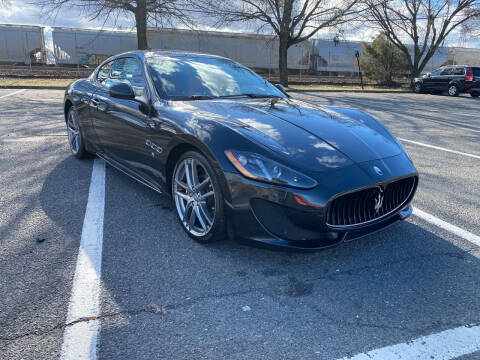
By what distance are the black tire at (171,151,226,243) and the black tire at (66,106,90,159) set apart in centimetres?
238

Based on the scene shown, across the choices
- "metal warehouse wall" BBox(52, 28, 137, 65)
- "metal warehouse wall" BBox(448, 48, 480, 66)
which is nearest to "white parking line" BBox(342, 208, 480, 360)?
"metal warehouse wall" BBox(52, 28, 137, 65)

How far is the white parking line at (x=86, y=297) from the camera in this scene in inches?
73.4

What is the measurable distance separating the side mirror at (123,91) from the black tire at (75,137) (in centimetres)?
159

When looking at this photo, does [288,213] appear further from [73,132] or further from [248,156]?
[73,132]

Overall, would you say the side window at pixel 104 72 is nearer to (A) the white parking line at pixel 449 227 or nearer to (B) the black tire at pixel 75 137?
(B) the black tire at pixel 75 137

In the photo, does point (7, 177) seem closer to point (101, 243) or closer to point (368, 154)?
point (101, 243)

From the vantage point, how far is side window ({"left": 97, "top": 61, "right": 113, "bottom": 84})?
4.54 meters

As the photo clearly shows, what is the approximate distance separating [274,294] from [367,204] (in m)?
0.87

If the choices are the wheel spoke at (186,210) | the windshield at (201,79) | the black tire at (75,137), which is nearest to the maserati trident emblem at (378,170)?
the wheel spoke at (186,210)

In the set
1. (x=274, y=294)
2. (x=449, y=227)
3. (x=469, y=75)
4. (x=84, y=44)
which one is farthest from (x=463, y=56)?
(x=274, y=294)

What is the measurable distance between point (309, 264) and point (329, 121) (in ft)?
4.03

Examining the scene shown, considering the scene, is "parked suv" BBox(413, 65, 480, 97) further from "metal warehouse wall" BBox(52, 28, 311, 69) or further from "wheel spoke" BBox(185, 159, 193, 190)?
"wheel spoke" BBox(185, 159, 193, 190)

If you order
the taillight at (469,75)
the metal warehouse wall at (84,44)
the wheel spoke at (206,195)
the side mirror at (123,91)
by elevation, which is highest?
the metal warehouse wall at (84,44)

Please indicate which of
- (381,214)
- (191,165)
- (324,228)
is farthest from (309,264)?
(191,165)
